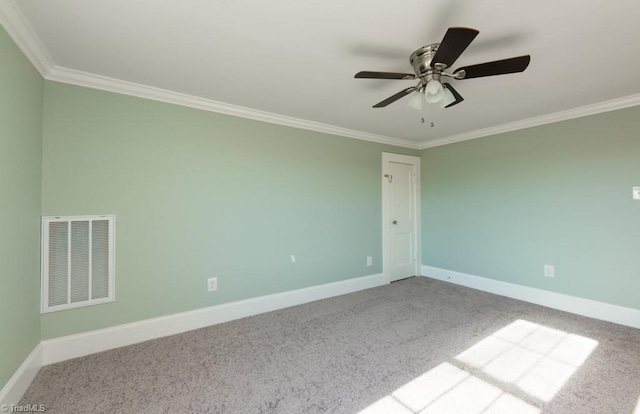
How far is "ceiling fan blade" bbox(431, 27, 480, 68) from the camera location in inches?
47.4

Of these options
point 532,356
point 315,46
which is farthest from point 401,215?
point 315,46

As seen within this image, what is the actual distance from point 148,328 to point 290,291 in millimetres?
1416

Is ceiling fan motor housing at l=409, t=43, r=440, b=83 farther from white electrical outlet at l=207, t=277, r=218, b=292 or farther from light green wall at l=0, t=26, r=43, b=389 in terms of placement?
white electrical outlet at l=207, t=277, r=218, b=292

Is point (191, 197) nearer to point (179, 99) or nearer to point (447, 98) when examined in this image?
point (179, 99)

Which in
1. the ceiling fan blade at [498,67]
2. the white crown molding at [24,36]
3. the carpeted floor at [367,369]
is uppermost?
the white crown molding at [24,36]

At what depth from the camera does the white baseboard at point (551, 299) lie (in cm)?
265

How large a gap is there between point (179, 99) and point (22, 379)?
230 centimetres

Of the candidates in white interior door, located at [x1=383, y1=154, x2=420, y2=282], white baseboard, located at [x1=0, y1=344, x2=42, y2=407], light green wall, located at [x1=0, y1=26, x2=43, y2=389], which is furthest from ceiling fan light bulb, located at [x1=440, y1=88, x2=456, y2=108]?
white baseboard, located at [x1=0, y1=344, x2=42, y2=407]

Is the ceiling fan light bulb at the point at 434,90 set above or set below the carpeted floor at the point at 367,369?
above

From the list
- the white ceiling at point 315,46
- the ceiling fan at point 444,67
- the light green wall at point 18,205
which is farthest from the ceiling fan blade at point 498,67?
the light green wall at point 18,205

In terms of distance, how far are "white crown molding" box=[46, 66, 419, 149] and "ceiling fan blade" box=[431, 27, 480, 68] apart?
6.43 ft

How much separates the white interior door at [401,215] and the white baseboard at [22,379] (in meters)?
3.69

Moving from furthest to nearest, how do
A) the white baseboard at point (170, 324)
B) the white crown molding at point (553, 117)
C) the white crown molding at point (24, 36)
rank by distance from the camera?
the white crown molding at point (553, 117), the white baseboard at point (170, 324), the white crown molding at point (24, 36)

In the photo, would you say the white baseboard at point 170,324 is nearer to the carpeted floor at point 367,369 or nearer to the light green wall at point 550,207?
the carpeted floor at point 367,369
